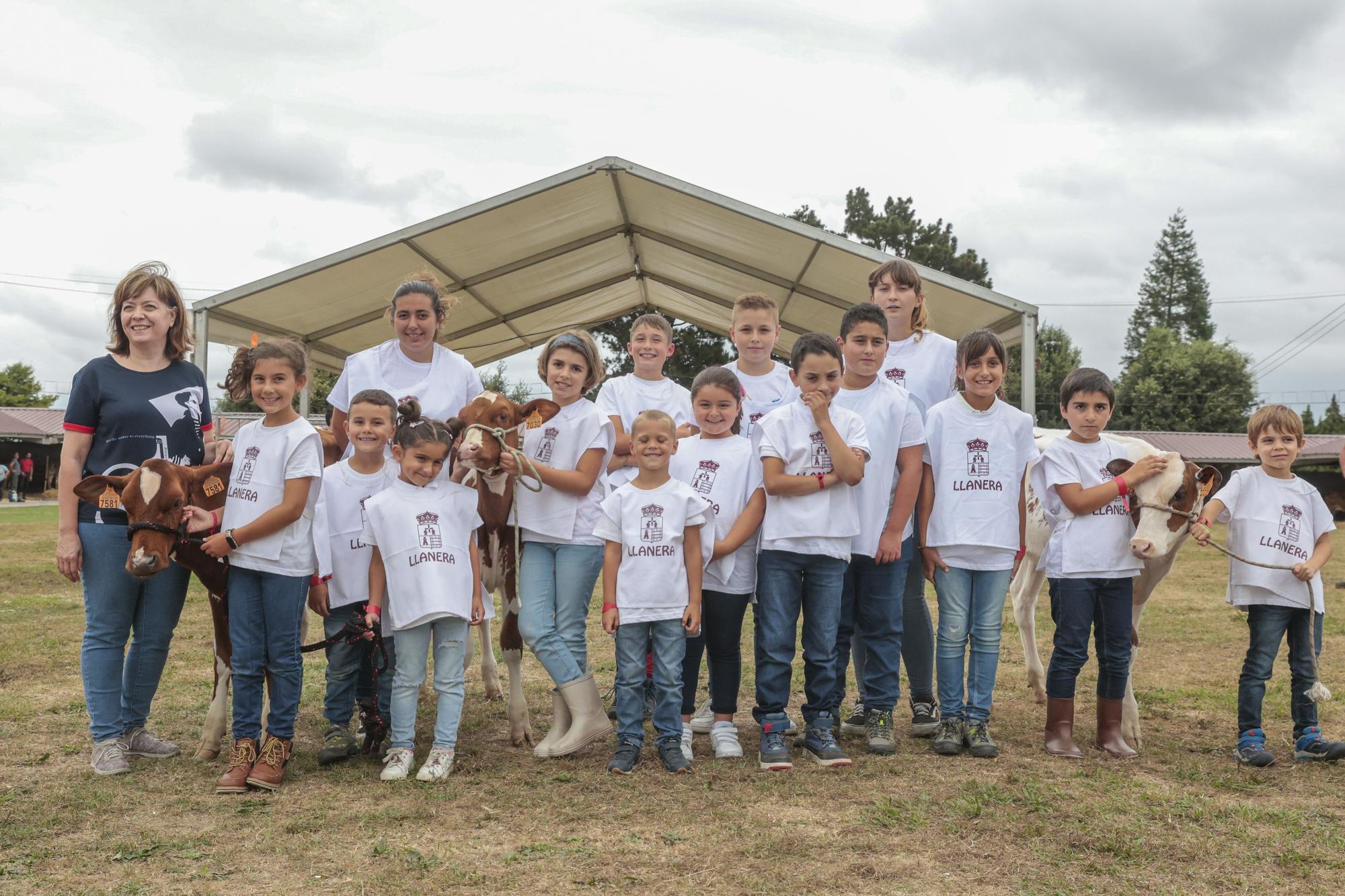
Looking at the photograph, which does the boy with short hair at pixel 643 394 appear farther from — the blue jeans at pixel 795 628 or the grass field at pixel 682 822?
the grass field at pixel 682 822

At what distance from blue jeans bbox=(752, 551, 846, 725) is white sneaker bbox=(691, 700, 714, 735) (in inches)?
24.0

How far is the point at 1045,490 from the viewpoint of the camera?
4848mm

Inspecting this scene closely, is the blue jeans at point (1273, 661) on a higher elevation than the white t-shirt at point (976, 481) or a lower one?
lower

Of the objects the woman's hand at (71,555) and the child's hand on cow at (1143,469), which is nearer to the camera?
the woman's hand at (71,555)

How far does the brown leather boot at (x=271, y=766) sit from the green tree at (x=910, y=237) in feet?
134

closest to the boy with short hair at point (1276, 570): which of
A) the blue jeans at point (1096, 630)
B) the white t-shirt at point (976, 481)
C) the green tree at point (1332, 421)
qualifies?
the blue jeans at point (1096, 630)

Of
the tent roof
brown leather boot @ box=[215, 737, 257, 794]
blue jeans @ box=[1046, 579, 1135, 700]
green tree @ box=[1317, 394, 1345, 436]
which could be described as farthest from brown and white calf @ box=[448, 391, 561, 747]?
green tree @ box=[1317, 394, 1345, 436]

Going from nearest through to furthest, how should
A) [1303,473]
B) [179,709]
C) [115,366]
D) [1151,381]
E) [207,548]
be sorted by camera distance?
[207,548]
[115,366]
[179,709]
[1303,473]
[1151,381]

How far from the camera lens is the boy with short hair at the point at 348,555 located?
4473 millimetres

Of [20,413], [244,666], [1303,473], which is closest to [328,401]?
[244,666]

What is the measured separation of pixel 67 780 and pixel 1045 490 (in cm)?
445

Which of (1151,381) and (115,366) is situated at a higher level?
(1151,381)

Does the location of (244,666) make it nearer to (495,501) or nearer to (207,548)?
(207,548)

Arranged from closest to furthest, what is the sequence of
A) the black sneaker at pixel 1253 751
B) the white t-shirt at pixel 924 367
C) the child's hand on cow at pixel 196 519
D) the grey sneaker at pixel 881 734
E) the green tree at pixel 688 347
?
the child's hand on cow at pixel 196 519, the black sneaker at pixel 1253 751, the grey sneaker at pixel 881 734, the white t-shirt at pixel 924 367, the green tree at pixel 688 347
